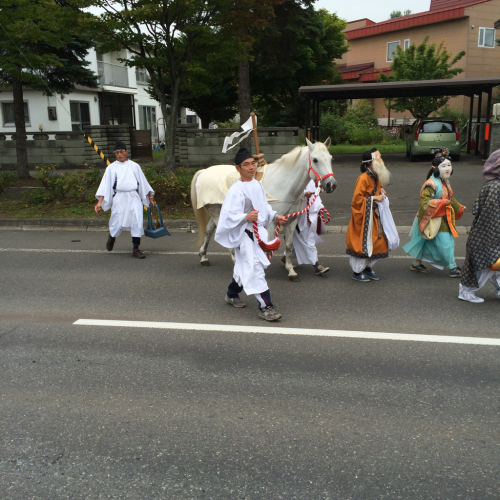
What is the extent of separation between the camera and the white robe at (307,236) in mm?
7293

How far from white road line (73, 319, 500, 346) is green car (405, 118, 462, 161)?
17343 millimetres

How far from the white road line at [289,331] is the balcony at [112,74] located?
29.4m

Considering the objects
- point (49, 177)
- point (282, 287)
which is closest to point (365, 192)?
point (282, 287)

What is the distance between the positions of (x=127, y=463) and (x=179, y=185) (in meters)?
9.55

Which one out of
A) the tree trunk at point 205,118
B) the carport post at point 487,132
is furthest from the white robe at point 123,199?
the tree trunk at point 205,118

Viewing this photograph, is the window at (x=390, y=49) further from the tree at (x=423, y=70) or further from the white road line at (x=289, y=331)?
the white road line at (x=289, y=331)

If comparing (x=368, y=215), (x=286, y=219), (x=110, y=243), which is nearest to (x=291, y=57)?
(x=110, y=243)

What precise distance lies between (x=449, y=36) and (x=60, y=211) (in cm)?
3044

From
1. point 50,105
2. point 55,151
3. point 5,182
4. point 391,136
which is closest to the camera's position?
point 5,182

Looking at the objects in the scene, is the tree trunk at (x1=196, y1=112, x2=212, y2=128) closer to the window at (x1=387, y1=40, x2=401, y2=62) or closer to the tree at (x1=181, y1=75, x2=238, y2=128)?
the tree at (x1=181, y1=75, x2=238, y2=128)

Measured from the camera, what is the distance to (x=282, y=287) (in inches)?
270

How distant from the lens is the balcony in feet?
105

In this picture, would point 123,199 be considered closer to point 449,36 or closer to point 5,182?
point 5,182

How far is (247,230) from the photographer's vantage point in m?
5.54
